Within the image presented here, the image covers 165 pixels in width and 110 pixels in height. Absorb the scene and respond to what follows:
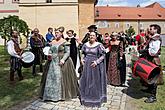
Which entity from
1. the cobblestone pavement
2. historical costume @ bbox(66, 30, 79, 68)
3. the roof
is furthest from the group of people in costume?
the roof

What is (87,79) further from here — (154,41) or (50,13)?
(50,13)

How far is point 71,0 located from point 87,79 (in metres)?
20.2

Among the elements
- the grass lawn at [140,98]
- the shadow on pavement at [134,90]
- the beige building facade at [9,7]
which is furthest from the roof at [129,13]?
the grass lawn at [140,98]

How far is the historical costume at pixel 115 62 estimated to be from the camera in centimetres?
855

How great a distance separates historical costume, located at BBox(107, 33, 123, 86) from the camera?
855cm

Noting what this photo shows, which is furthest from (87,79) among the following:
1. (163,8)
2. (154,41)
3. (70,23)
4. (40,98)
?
(163,8)

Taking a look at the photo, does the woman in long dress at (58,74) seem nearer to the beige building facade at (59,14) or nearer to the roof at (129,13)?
the beige building facade at (59,14)

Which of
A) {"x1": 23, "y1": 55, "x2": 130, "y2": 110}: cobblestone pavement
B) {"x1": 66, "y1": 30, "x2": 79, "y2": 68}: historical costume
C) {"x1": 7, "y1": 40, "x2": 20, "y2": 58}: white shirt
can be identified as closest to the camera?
{"x1": 23, "y1": 55, "x2": 130, "y2": 110}: cobblestone pavement

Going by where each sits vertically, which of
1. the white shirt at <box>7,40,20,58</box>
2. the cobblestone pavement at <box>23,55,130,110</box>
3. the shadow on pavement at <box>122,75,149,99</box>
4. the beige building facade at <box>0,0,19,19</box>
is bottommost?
the cobblestone pavement at <box>23,55,130,110</box>

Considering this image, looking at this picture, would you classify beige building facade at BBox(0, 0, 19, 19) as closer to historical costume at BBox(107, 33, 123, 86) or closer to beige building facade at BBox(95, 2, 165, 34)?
historical costume at BBox(107, 33, 123, 86)

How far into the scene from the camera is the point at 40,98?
7168mm

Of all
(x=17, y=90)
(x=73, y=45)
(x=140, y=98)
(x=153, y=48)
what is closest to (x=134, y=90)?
(x=140, y=98)

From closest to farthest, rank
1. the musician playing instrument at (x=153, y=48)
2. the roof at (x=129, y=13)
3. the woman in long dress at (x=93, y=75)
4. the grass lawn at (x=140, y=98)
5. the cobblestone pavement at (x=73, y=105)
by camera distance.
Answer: the cobblestone pavement at (x=73, y=105) < the woman in long dress at (x=93, y=75) < the grass lawn at (x=140, y=98) < the musician playing instrument at (x=153, y=48) < the roof at (x=129, y=13)

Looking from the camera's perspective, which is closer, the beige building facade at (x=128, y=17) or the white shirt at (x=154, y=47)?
the white shirt at (x=154, y=47)
